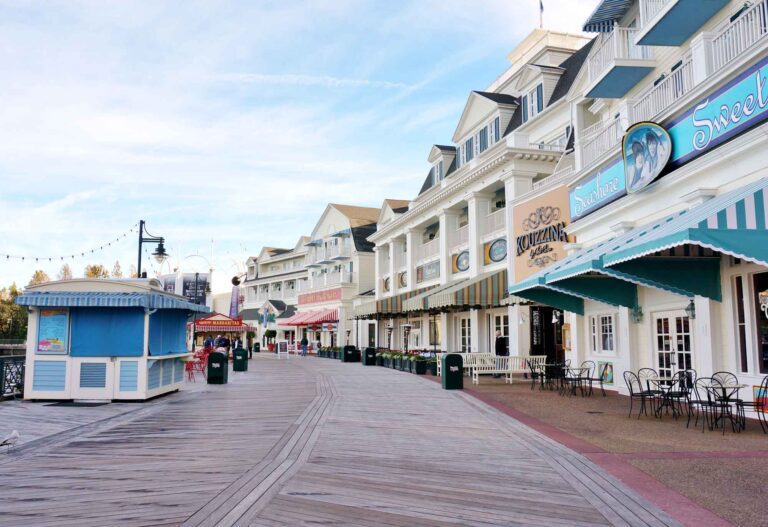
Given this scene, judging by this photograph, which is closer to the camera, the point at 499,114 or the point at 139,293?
the point at 139,293

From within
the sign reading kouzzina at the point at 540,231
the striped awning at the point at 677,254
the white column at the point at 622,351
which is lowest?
the white column at the point at 622,351

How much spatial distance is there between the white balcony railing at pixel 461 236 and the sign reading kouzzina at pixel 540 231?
649 cm

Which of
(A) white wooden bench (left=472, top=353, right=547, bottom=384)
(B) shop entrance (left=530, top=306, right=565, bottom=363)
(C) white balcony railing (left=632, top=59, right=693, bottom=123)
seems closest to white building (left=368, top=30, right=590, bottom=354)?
(B) shop entrance (left=530, top=306, right=565, bottom=363)

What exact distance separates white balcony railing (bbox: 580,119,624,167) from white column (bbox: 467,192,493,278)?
8.78 meters

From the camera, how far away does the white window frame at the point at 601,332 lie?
1650 cm

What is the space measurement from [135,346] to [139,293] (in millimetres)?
1107

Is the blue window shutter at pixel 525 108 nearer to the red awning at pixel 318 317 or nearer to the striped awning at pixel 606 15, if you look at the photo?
the striped awning at pixel 606 15

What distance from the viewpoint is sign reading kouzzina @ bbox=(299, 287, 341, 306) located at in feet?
165

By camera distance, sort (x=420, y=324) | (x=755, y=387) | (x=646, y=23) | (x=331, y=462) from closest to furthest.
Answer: (x=331, y=462)
(x=755, y=387)
(x=646, y=23)
(x=420, y=324)

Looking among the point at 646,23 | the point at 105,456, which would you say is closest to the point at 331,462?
the point at 105,456

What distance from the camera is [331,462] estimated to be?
7398mm

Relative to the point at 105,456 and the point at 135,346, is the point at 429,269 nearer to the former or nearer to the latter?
the point at 135,346

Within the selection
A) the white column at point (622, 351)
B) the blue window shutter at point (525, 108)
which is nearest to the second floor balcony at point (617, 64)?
the white column at point (622, 351)

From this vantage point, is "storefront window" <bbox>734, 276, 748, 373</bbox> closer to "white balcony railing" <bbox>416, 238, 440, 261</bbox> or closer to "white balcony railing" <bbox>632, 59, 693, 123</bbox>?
"white balcony railing" <bbox>632, 59, 693, 123</bbox>
